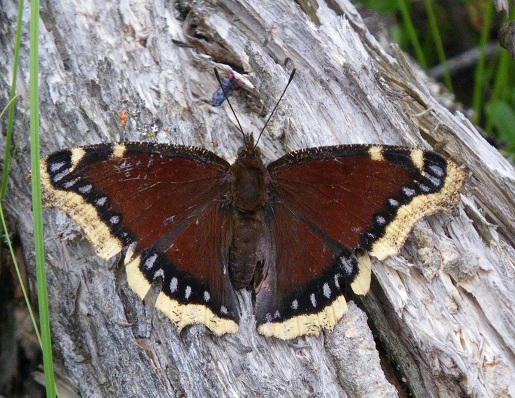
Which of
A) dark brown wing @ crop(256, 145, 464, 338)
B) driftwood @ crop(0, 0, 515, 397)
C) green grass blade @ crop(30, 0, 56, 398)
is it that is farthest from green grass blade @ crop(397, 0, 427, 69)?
green grass blade @ crop(30, 0, 56, 398)

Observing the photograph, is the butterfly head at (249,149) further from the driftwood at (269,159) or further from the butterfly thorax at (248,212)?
the driftwood at (269,159)

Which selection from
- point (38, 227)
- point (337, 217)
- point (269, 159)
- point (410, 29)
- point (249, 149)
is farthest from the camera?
point (410, 29)

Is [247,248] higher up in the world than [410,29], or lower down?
lower down

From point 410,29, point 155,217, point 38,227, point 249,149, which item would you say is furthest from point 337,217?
point 410,29

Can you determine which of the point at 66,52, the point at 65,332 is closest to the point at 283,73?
the point at 66,52

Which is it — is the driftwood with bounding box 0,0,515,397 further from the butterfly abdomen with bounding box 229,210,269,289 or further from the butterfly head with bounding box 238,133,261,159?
the butterfly head with bounding box 238,133,261,159

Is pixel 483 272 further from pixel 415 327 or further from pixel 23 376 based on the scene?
pixel 23 376

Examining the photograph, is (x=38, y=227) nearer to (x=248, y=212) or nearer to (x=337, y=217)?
(x=248, y=212)
